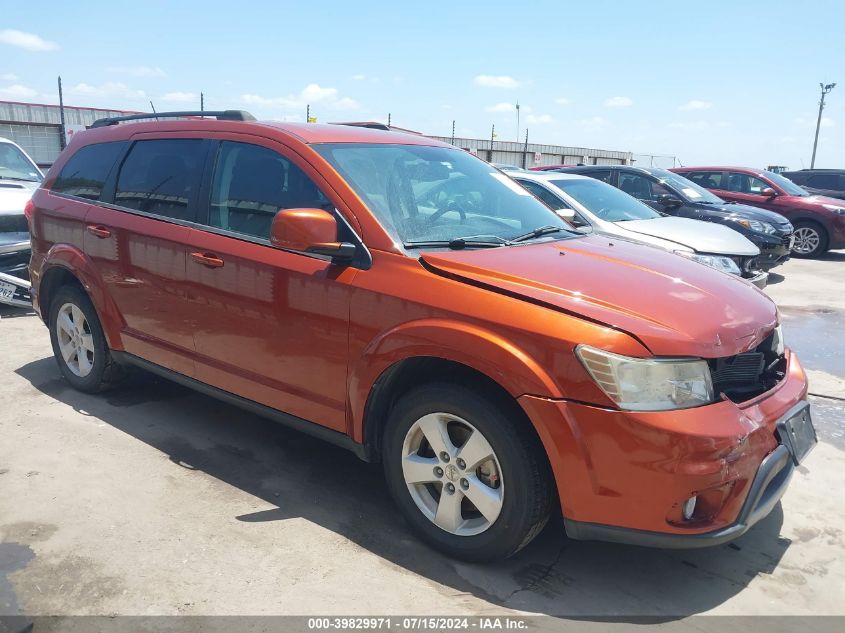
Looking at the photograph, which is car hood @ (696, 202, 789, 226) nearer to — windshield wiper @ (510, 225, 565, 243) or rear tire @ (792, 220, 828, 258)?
rear tire @ (792, 220, 828, 258)

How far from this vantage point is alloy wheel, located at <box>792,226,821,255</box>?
1312 centimetres

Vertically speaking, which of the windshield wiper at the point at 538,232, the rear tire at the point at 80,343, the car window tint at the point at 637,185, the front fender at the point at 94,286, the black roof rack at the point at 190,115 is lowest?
the rear tire at the point at 80,343

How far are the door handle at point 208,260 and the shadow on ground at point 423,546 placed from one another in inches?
44.6

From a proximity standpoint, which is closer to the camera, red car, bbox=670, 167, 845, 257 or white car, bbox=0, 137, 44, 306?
white car, bbox=0, 137, 44, 306

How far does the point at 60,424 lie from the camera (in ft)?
14.4

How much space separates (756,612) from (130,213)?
3905 millimetres

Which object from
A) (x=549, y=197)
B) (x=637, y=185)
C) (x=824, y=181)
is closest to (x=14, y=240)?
(x=549, y=197)

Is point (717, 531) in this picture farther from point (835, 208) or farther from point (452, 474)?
point (835, 208)

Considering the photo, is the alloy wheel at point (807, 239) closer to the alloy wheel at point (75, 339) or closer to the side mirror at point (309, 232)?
the side mirror at point (309, 232)

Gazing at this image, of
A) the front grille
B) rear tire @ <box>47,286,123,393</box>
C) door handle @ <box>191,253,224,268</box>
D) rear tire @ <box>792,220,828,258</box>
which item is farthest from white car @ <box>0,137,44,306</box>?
rear tire @ <box>792,220,828,258</box>

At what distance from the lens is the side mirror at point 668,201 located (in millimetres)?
9500

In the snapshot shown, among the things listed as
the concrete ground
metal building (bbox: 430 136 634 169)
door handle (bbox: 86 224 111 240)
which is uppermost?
metal building (bbox: 430 136 634 169)

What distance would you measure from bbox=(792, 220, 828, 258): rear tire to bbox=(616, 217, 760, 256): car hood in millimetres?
6442

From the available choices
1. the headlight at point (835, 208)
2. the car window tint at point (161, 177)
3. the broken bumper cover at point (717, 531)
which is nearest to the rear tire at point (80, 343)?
the car window tint at point (161, 177)
